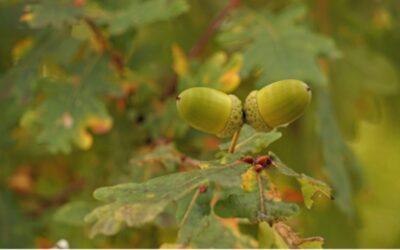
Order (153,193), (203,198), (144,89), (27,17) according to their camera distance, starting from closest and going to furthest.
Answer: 1. (153,193)
2. (203,198)
3. (27,17)
4. (144,89)

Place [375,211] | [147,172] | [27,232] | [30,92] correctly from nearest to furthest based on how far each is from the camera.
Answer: [147,172] → [30,92] → [27,232] → [375,211]

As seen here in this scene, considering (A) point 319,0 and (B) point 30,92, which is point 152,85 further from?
(A) point 319,0

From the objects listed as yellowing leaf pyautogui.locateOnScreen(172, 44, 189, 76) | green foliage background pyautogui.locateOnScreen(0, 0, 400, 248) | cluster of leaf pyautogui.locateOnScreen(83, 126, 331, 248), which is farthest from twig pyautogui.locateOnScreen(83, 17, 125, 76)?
cluster of leaf pyautogui.locateOnScreen(83, 126, 331, 248)

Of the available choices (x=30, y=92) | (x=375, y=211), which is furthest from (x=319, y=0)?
(x=375, y=211)

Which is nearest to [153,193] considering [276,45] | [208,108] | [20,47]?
[208,108]

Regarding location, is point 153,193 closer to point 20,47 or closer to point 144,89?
point 144,89

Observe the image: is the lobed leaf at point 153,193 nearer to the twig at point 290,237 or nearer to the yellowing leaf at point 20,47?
the twig at point 290,237
